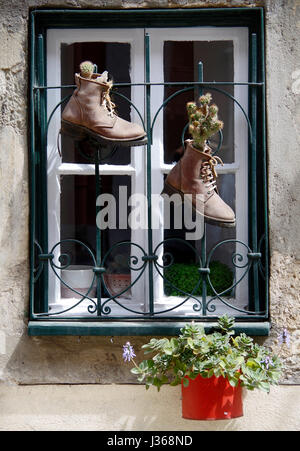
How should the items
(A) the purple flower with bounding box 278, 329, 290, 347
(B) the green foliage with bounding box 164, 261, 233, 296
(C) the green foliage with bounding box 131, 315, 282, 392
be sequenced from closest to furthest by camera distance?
1. (C) the green foliage with bounding box 131, 315, 282, 392
2. (A) the purple flower with bounding box 278, 329, 290, 347
3. (B) the green foliage with bounding box 164, 261, 233, 296

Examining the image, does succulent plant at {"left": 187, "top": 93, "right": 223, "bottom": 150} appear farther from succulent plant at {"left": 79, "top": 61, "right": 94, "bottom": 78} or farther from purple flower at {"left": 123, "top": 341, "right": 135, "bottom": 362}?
purple flower at {"left": 123, "top": 341, "right": 135, "bottom": 362}

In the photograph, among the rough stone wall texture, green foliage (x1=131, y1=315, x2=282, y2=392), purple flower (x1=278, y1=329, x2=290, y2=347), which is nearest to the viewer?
green foliage (x1=131, y1=315, x2=282, y2=392)

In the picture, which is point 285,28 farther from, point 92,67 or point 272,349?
point 272,349

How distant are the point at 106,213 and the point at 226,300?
2.35ft

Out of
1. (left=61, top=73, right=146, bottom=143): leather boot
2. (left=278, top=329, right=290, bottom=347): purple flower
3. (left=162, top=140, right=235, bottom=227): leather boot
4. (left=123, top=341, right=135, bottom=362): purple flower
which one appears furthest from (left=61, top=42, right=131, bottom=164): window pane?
(left=278, top=329, right=290, bottom=347): purple flower

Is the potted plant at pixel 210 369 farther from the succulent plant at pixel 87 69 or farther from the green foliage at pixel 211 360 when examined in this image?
the succulent plant at pixel 87 69

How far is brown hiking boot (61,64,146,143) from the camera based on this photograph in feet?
9.74

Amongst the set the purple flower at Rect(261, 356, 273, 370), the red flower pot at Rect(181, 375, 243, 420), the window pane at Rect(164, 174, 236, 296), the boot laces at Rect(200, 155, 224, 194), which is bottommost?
the red flower pot at Rect(181, 375, 243, 420)

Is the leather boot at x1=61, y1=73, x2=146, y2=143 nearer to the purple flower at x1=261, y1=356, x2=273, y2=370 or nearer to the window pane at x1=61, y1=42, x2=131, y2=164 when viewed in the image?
the window pane at x1=61, y1=42, x2=131, y2=164

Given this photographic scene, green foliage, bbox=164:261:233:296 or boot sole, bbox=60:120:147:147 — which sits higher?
boot sole, bbox=60:120:147:147

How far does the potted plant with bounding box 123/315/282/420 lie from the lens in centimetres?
275

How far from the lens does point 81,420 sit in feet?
10.2

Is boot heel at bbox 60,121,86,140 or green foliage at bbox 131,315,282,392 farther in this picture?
boot heel at bbox 60,121,86,140

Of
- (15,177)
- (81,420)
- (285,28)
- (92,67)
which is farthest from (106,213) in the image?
(285,28)
